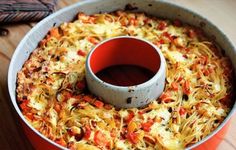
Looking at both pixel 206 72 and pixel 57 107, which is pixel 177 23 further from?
pixel 57 107

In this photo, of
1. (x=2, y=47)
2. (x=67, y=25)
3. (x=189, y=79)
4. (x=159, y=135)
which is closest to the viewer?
(x=159, y=135)

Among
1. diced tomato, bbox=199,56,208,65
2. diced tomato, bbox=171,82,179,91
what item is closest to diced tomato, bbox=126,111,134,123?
diced tomato, bbox=171,82,179,91

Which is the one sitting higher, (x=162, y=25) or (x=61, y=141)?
(x=162, y=25)

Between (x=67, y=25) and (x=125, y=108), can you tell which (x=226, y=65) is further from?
(x=67, y=25)

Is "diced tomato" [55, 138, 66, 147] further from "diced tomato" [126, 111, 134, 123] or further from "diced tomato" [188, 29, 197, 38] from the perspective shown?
"diced tomato" [188, 29, 197, 38]

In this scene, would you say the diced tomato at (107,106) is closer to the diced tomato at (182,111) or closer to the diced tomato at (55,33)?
the diced tomato at (182,111)

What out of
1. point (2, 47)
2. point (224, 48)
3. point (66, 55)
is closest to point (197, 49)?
point (224, 48)

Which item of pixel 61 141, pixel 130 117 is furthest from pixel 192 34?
pixel 61 141
